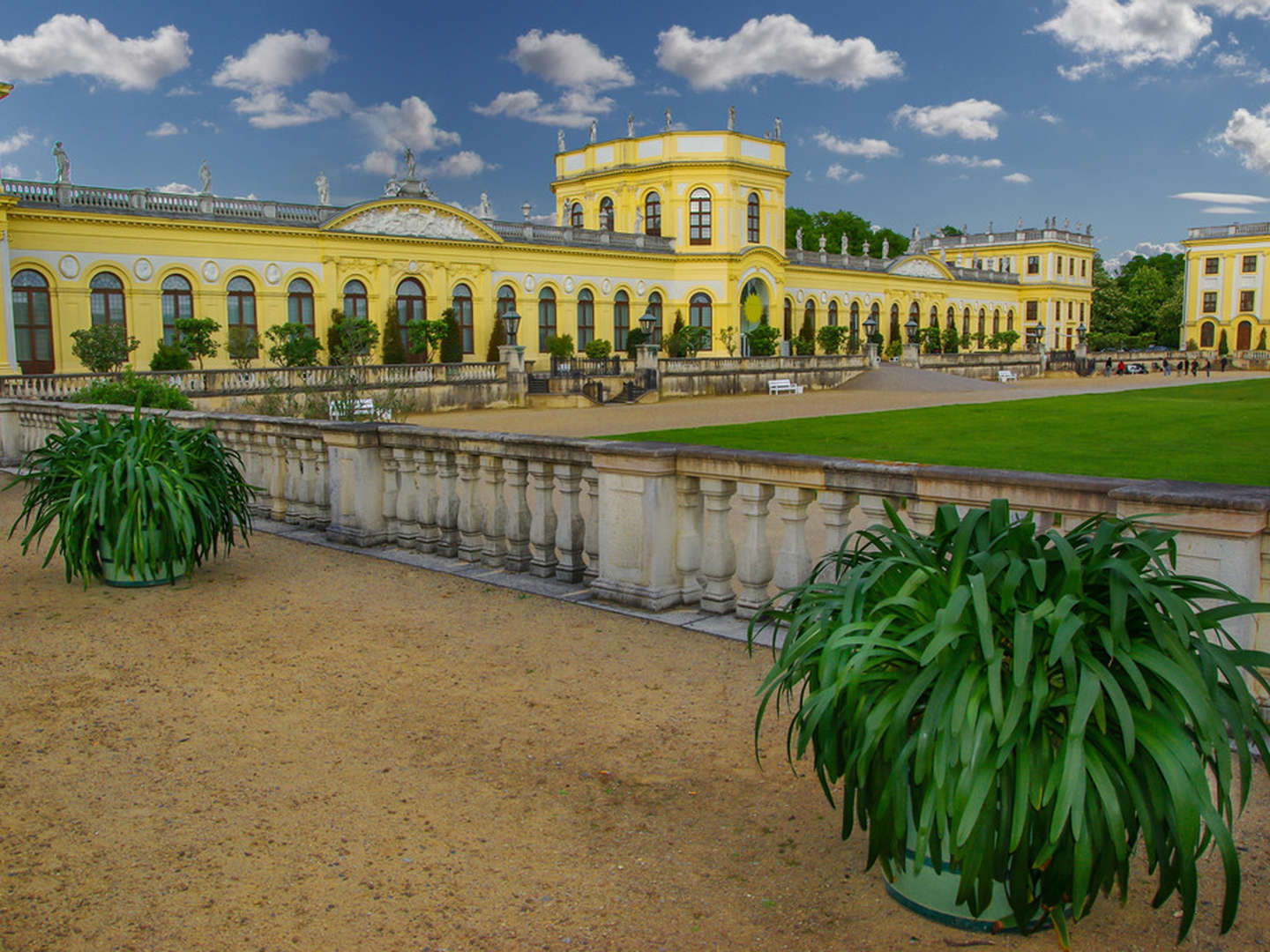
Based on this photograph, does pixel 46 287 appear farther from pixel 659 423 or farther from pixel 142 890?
pixel 142 890

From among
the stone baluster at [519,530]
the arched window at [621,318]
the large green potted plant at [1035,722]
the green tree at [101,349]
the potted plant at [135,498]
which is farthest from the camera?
the arched window at [621,318]

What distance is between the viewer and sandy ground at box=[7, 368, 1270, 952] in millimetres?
3281

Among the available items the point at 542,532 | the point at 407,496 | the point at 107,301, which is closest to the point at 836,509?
the point at 542,532

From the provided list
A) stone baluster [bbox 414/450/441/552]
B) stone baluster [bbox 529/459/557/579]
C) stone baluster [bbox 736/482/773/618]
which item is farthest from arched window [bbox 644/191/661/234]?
stone baluster [bbox 736/482/773/618]

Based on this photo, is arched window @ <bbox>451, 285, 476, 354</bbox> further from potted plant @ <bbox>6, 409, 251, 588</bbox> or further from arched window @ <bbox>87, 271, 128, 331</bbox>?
potted plant @ <bbox>6, 409, 251, 588</bbox>

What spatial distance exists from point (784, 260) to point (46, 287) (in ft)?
119

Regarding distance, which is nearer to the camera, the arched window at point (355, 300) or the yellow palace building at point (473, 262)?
the yellow palace building at point (473, 262)

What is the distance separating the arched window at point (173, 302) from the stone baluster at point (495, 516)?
108 ft

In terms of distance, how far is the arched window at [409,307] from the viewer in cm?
4294

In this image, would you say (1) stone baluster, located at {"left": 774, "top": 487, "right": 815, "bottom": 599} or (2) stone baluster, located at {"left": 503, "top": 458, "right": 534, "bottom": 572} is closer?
(1) stone baluster, located at {"left": 774, "top": 487, "right": 815, "bottom": 599}

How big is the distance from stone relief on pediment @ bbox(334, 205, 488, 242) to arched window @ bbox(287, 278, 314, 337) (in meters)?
2.54

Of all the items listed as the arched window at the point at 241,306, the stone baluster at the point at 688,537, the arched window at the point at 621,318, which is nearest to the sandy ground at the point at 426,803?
the stone baluster at the point at 688,537

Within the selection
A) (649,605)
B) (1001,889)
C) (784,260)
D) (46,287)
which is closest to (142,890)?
(1001,889)

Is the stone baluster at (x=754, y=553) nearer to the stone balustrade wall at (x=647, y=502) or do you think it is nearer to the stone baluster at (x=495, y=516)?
the stone balustrade wall at (x=647, y=502)
